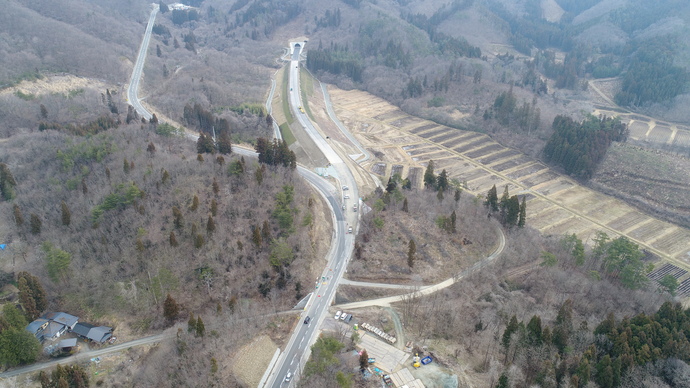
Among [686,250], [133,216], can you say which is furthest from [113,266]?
[686,250]

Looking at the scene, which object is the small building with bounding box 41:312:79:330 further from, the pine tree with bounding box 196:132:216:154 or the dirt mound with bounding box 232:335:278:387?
the pine tree with bounding box 196:132:216:154

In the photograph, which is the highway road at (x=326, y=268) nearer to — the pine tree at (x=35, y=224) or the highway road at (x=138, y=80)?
the highway road at (x=138, y=80)

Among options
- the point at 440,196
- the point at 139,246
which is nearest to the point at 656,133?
the point at 440,196

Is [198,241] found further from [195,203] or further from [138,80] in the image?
[138,80]

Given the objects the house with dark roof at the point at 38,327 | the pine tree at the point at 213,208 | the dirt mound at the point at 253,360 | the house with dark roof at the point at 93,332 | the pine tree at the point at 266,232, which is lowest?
the dirt mound at the point at 253,360

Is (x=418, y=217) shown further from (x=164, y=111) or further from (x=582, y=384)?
(x=164, y=111)

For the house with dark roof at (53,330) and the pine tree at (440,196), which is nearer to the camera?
the house with dark roof at (53,330)

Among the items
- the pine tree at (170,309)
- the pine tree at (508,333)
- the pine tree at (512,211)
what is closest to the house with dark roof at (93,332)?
the pine tree at (170,309)
